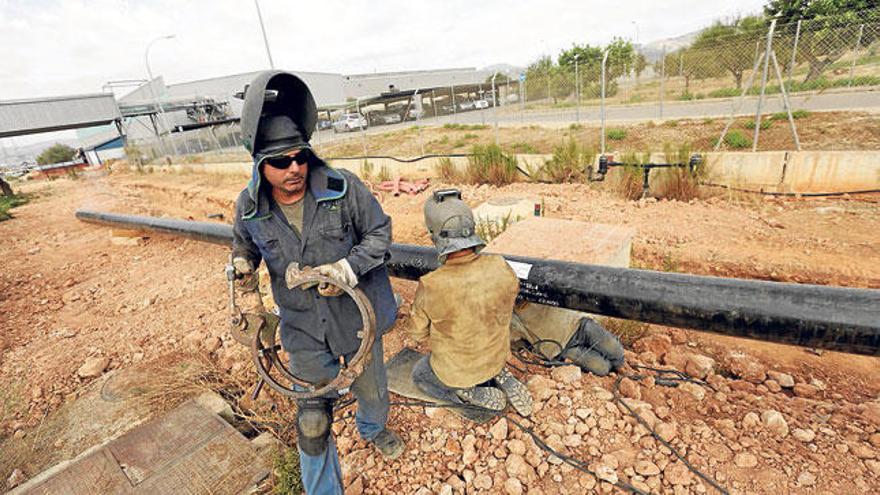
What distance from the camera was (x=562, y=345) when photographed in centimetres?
292

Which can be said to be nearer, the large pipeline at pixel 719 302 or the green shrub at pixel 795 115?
the large pipeline at pixel 719 302

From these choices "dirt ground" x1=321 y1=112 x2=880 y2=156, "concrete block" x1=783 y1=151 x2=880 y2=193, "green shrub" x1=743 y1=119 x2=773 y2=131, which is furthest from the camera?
"green shrub" x1=743 y1=119 x2=773 y2=131

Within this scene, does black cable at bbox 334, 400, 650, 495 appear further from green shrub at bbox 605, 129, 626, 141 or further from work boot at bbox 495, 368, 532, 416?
green shrub at bbox 605, 129, 626, 141

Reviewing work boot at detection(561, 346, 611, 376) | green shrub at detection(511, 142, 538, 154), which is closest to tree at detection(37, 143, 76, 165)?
green shrub at detection(511, 142, 538, 154)

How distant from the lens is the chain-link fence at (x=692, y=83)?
10.6m

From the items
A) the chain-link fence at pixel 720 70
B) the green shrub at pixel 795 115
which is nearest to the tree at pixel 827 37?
the chain-link fence at pixel 720 70

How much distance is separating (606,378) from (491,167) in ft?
22.3

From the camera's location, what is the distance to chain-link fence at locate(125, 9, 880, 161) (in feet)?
34.9

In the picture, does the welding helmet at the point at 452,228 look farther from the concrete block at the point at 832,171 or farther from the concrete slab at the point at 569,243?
the concrete block at the point at 832,171

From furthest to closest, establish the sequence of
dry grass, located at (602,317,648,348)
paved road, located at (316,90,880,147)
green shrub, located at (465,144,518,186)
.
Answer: paved road, located at (316,90,880,147) → green shrub, located at (465,144,518,186) → dry grass, located at (602,317,648,348)

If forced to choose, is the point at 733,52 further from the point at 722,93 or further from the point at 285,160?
the point at 285,160

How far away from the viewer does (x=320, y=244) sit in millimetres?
1887

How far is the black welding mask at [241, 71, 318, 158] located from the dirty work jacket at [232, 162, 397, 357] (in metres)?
0.16

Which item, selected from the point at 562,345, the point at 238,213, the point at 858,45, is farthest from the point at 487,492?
the point at 858,45
